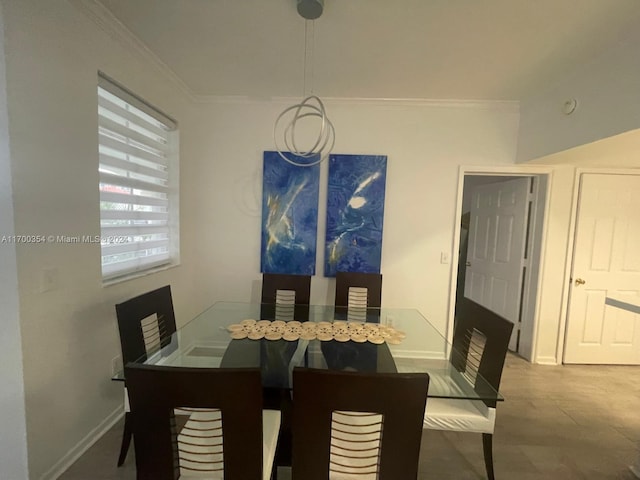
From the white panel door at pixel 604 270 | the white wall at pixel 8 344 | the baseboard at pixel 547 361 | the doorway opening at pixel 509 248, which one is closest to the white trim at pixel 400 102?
the doorway opening at pixel 509 248

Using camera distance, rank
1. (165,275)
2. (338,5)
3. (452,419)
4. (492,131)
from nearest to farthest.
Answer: (452,419)
(338,5)
(165,275)
(492,131)

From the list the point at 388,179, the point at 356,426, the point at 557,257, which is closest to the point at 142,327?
the point at 356,426

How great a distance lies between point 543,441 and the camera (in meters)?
1.92

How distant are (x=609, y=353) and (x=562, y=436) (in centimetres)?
164

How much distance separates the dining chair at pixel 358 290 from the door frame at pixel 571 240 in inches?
75.2

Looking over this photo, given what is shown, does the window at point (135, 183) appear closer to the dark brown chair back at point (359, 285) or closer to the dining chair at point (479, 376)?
the dark brown chair back at point (359, 285)

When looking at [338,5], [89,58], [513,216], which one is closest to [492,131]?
[513,216]

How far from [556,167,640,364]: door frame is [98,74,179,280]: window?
3692mm

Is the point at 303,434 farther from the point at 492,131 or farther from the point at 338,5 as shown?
the point at 492,131

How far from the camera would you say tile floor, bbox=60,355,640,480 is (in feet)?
5.42

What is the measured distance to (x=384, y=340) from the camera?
1765mm

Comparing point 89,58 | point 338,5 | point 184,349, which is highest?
point 338,5

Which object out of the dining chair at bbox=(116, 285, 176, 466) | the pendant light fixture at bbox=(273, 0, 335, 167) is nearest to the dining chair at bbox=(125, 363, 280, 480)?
the dining chair at bbox=(116, 285, 176, 466)

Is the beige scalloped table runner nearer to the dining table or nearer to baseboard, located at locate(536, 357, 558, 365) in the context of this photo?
the dining table
